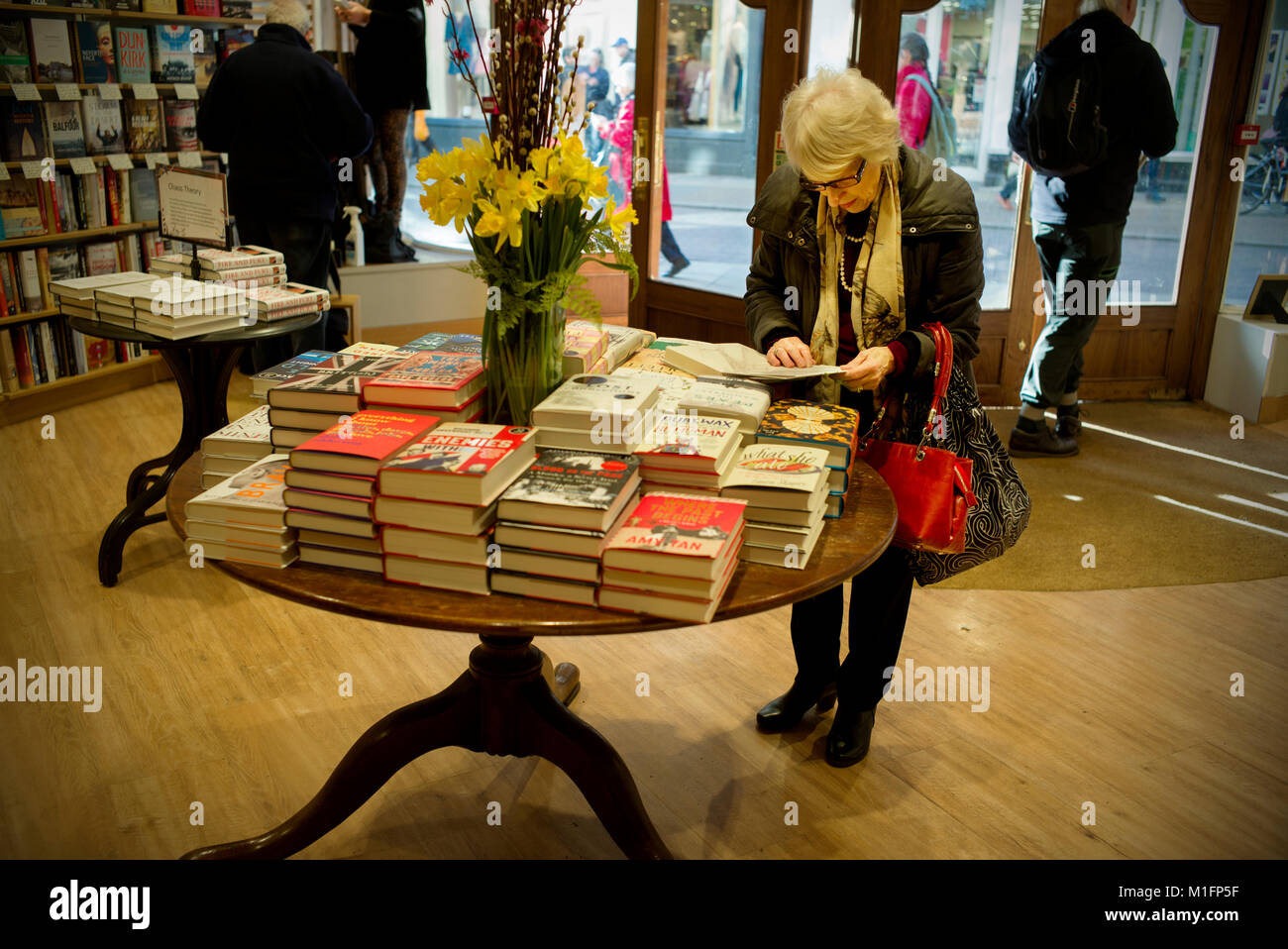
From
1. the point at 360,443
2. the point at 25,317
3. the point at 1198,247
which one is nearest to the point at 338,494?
the point at 360,443

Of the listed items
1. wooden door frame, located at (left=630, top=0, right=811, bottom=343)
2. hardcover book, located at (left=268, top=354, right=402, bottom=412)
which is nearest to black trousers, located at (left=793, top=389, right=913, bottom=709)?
hardcover book, located at (left=268, top=354, right=402, bottom=412)

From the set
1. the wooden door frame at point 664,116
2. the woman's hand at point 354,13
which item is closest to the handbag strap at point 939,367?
the wooden door frame at point 664,116

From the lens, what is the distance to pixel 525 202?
156 cm

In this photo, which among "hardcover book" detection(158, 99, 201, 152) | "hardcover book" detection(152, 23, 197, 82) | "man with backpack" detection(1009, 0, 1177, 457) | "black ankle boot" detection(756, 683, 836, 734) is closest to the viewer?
"black ankle boot" detection(756, 683, 836, 734)

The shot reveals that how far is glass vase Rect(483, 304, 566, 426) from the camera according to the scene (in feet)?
5.67

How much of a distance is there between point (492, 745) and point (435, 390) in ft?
2.20

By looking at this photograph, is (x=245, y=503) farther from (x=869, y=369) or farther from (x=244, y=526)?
(x=869, y=369)

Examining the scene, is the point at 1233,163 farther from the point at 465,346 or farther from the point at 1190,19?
the point at 465,346

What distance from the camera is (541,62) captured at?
158cm

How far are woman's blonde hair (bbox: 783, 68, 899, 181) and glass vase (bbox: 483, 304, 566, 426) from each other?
0.56 m

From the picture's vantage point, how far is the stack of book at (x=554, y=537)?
1448mm

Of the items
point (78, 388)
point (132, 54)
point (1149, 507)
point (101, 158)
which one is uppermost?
point (132, 54)

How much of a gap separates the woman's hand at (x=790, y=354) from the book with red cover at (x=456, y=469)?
667 millimetres

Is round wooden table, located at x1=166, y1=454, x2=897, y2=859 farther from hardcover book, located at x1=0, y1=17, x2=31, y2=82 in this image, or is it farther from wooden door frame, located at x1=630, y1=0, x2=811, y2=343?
hardcover book, located at x1=0, y1=17, x2=31, y2=82
